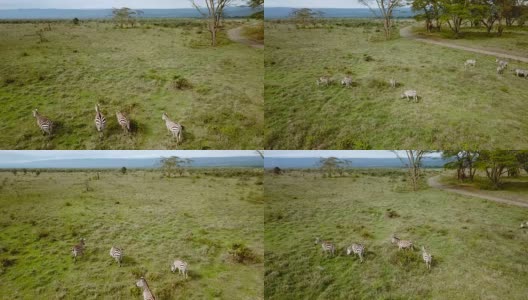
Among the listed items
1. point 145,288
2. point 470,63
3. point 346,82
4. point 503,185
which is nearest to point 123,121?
point 145,288

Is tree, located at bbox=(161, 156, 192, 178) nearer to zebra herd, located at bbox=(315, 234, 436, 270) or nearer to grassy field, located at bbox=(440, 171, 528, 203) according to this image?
zebra herd, located at bbox=(315, 234, 436, 270)

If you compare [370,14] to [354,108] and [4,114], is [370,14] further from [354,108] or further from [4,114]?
[4,114]

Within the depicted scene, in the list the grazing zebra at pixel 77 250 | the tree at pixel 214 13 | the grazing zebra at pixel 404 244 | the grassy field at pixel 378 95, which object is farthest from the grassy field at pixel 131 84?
the grazing zebra at pixel 404 244

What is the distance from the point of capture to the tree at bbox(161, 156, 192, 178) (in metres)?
5.26

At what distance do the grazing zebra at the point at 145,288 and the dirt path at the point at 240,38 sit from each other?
3.70 meters

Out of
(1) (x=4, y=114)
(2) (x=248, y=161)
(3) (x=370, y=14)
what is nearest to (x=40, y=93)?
(1) (x=4, y=114)

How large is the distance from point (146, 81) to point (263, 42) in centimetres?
184

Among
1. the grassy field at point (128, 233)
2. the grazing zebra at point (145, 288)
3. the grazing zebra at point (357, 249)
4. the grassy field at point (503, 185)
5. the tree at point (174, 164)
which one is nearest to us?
the grazing zebra at point (145, 288)

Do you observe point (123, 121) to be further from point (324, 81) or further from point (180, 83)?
point (324, 81)

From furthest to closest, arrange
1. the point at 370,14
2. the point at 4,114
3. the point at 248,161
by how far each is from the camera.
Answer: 1. the point at 370,14
2. the point at 248,161
3. the point at 4,114

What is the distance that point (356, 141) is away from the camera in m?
5.27

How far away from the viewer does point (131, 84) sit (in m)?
5.39

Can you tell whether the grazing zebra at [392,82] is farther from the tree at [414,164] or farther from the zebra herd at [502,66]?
the zebra herd at [502,66]

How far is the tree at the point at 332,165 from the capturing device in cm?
546
